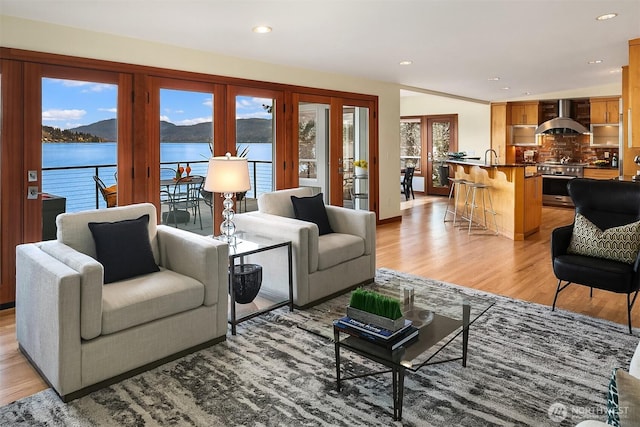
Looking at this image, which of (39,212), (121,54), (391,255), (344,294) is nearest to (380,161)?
(391,255)

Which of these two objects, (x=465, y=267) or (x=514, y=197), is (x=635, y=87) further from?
(x=465, y=267)

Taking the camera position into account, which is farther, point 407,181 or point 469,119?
point 469,119

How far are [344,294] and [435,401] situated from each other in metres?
1.83

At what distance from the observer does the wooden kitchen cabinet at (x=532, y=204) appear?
6977mm

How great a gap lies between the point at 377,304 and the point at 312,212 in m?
2.11

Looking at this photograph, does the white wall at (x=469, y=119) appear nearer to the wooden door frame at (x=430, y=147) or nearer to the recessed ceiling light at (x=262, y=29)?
the wooden door frame at (x=430, y=147)

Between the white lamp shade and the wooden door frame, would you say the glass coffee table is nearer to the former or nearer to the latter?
the white lamp shade

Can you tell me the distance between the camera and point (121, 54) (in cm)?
448

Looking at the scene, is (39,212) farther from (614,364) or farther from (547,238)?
(547,238)

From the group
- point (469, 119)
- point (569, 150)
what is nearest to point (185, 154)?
point (469, 119)

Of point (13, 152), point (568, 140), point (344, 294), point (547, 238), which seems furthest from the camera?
point (568, 140)

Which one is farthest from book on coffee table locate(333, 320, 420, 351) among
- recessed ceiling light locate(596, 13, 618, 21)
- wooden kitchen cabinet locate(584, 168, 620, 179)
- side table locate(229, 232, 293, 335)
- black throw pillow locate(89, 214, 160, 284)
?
wooden kitchen cabinet locate(584, 168, 620, 179)

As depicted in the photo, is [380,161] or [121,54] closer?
[121,54]

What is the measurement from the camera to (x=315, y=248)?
3910 mm
